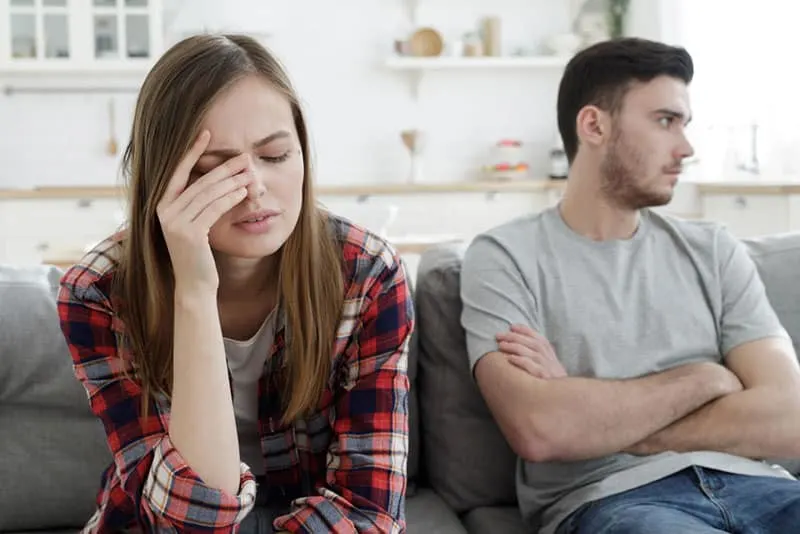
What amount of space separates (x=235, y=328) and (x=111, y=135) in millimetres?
4178

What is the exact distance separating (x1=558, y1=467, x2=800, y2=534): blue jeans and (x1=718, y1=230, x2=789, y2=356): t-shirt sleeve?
0.27 meters

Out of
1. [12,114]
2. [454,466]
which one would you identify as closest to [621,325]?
[454,466]

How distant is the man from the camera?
1562 mm

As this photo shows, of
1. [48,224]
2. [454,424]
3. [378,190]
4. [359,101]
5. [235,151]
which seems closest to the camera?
[235,151]

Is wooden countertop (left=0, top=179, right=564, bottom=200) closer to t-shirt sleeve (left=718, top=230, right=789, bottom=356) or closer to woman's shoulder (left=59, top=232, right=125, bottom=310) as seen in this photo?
t-shirt sleeve (left=718, top=230, right=789, bottom=356)

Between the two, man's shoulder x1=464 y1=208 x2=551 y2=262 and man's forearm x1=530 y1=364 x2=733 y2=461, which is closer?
man's forearm x1=530 y1=364 x2=733 y2=461

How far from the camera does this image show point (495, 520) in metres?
1.68

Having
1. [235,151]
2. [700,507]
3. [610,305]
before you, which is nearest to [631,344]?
[610,305]

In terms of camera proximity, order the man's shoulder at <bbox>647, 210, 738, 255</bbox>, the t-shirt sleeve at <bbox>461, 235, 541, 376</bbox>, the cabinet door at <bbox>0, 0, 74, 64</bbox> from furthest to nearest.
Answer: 1. the cabinet door at <bbox>0, 0, 74, 64</bbox>
2. the man's shoulder at <bbox>647, 210, 738, 255</bbox>
3. the t-shirt sleeve at <bbox>461, 235, 541, 376</bbox>

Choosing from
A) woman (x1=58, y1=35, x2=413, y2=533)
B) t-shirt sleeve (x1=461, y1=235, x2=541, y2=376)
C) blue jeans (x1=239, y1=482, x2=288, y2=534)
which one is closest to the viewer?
woman (x1=58, y1=35, x2=413, y2=533)

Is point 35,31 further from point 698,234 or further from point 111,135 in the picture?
point 698,234

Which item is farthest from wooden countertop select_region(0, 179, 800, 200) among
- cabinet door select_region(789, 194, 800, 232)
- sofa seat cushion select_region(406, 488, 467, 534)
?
sofa seat cushion select_region(406, 488, 467, 534)

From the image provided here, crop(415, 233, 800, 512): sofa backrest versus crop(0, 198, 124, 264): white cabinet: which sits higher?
crop(415, 233, 800, 512): sofa backrest

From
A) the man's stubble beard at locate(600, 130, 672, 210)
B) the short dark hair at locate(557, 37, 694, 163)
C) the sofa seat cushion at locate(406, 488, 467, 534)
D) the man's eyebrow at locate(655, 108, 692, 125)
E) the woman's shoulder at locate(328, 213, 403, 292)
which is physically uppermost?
the short dark hair at locate(557, 37, 694, 163)
